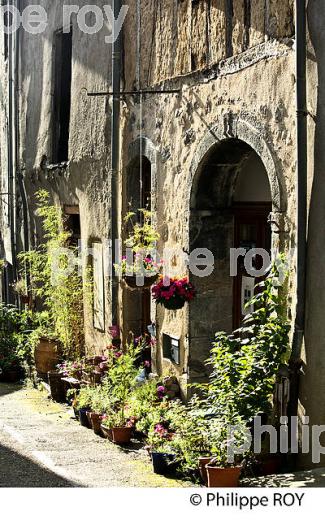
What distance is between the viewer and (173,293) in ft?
23.8

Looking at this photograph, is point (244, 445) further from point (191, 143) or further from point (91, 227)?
point (91, 227)

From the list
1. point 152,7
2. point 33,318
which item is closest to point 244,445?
point 152,7

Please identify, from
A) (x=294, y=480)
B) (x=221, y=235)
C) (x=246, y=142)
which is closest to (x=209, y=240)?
(x=221, y=235)

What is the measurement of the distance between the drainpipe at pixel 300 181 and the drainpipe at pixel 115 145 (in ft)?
12.3

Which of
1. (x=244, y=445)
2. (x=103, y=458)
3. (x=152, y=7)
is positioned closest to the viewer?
(x=244, y=445)

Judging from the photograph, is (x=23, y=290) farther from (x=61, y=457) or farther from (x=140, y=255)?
(x=61, y=457)

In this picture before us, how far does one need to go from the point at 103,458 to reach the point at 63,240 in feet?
14.5

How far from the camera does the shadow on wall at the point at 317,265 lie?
5.87 m

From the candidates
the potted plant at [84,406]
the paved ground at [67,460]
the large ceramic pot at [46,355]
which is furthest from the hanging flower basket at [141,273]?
the large ceramic pot at [46,355]

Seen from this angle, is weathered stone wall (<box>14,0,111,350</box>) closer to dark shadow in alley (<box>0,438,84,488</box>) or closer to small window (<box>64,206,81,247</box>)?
small window (<box>64,206,81,247</box>)

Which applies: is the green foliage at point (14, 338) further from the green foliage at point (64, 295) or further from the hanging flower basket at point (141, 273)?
the hanging flower basket at point (141, 273)

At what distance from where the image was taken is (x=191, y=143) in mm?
7891

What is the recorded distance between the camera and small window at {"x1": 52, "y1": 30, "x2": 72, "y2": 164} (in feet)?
40.5

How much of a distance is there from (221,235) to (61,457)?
2582 mm
